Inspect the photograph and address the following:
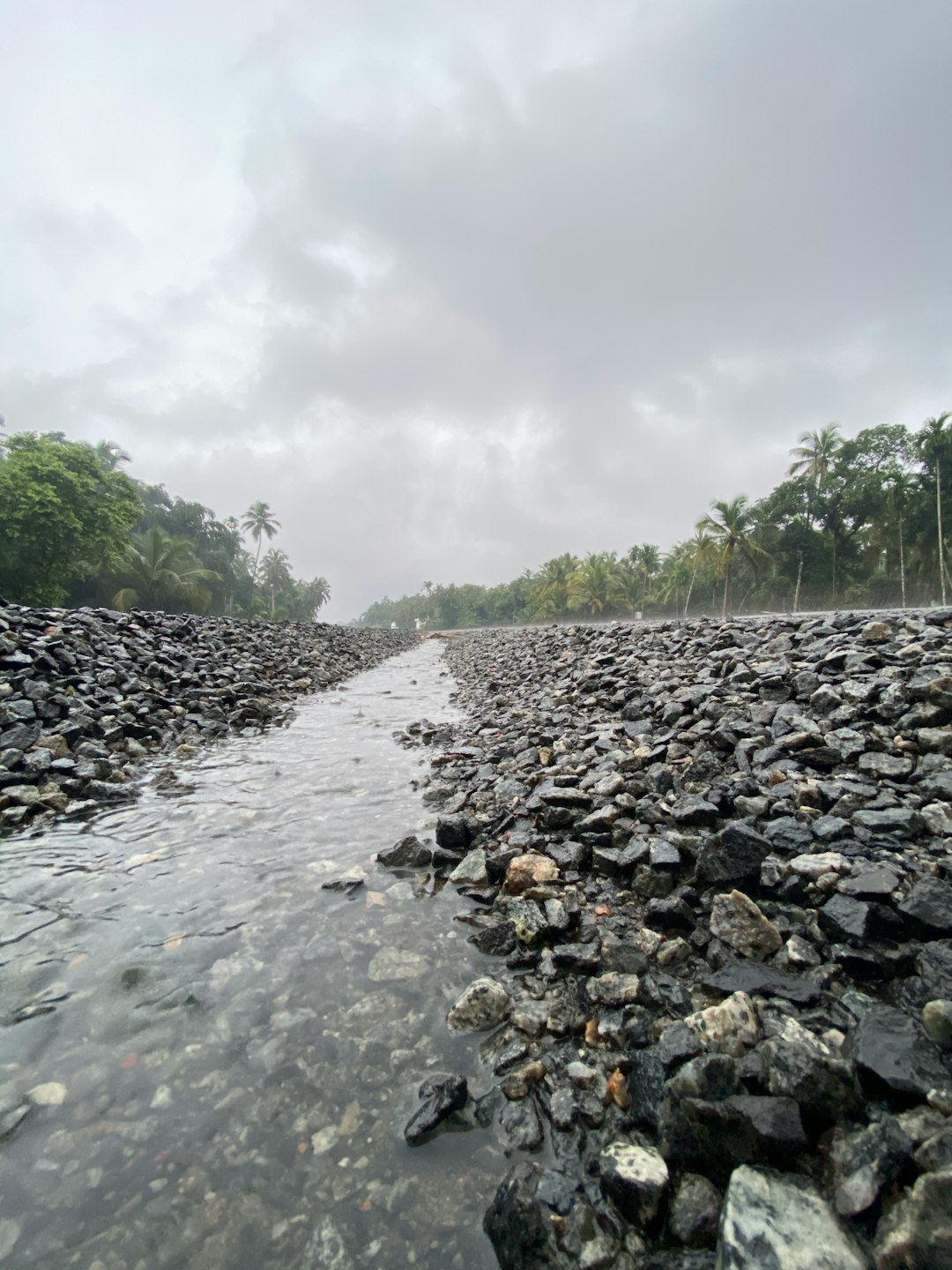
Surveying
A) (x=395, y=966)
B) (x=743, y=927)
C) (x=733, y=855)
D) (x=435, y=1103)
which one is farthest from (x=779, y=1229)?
(x=395, y=966)

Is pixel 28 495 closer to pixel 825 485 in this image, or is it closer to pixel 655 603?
pixel 825 485

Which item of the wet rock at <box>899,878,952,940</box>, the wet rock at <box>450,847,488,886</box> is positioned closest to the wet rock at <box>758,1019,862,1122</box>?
the wet rock at <box>899,878,952,940</box>

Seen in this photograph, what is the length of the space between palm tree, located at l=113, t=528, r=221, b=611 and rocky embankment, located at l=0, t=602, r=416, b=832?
31428 mm

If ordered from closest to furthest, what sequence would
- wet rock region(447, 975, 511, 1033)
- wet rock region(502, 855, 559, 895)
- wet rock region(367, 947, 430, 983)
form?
wet rock region(447, 975, 511, 1033), wet rock region(367, 947, 430, 983), wet rock region(502, 855, 559, 895)

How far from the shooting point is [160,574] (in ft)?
135

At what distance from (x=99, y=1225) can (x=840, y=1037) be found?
2305 millimetres

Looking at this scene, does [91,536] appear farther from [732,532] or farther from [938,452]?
[938,452]

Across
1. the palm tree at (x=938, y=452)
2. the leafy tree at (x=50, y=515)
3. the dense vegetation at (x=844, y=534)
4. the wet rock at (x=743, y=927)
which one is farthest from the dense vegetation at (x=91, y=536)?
the palm tree at (x=938, y=452)

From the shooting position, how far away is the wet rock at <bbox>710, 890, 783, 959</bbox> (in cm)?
229

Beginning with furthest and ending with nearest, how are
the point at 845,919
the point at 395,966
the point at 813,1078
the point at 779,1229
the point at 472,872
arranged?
the point at 472,872
the point at 395,966
the point at 845,919
the point at 813,1078
the point at 779,1229

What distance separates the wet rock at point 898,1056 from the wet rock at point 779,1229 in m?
0.38

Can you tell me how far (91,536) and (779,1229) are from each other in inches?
1518

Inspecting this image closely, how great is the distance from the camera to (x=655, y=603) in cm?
7081

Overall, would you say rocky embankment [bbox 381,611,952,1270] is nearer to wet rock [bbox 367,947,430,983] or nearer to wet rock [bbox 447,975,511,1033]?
wet rock [bbox 447,975,511,1033]
